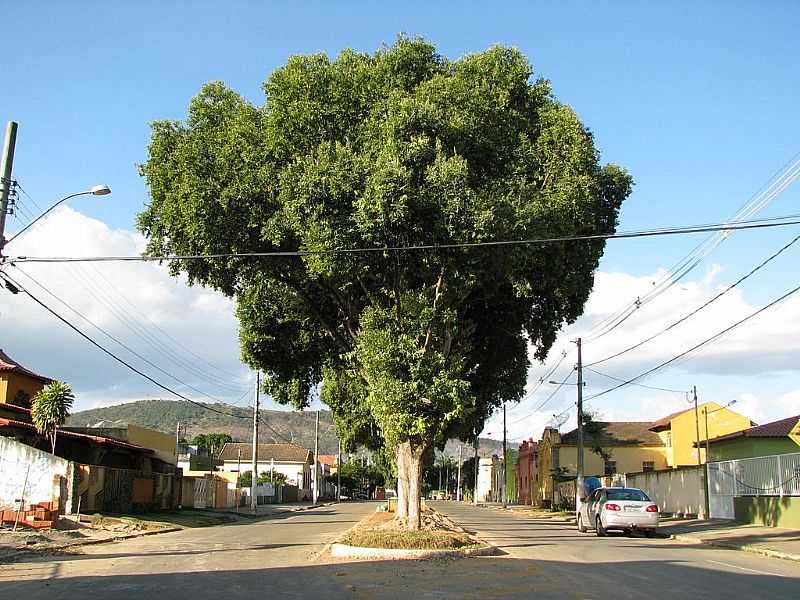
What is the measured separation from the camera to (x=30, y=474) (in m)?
29.3

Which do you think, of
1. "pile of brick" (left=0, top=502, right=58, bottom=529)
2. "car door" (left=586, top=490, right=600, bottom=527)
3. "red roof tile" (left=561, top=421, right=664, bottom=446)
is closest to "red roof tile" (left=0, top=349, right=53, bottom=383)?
"pile of brick" (left=0, top=502, right=58, bottom=529)

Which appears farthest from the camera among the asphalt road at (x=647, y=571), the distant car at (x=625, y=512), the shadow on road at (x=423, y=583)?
the distant car at (x=625, y=512)

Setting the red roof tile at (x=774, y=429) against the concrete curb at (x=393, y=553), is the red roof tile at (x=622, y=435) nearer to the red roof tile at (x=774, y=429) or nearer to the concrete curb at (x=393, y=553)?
the red roof tile at (x=774, y=429)

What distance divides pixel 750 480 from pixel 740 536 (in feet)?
18.6

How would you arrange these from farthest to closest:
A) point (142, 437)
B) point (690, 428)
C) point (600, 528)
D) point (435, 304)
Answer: point (690, 428) < point (142, 437) < point (600, 528) < point (435, 304)

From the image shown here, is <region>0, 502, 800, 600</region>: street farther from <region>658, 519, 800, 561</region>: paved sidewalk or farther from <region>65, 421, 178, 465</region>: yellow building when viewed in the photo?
<region>65, 421, 178, 465</region>: yellow building

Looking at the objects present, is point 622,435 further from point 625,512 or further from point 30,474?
point 30,474

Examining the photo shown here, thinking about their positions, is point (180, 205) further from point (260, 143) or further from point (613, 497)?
point (613, 497)

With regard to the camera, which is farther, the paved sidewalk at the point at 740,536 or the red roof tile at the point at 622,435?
the red roof tile at the point at 622,435

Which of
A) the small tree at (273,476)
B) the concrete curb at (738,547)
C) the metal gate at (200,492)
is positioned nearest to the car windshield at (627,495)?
the concrete curb at (738,547)

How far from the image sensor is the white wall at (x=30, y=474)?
29047 millimetres

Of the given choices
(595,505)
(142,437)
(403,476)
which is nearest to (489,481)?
(142,437)

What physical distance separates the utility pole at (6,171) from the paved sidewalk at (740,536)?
61.9 ft

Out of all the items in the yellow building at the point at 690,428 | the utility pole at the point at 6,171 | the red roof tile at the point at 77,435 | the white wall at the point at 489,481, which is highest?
the utility pole at the point at 6,171
